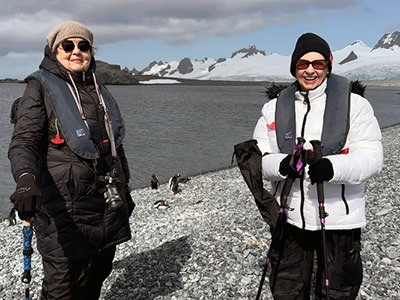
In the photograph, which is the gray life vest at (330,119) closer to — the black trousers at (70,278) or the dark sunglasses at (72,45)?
the dark sunglasses at (72,45)

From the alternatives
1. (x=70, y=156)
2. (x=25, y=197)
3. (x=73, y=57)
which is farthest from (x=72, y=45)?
(x=25, y=197)

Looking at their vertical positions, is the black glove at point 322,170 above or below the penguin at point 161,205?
above

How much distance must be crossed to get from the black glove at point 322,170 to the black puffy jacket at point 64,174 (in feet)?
6.44

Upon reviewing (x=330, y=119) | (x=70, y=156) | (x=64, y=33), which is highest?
(x=64, y=33)

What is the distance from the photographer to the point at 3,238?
10.9 meters

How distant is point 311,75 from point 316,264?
76.4 inches

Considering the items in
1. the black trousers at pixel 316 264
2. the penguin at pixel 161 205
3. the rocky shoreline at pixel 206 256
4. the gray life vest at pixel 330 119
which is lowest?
the penguin at pixel 161 205

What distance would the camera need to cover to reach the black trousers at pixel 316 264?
3971mm

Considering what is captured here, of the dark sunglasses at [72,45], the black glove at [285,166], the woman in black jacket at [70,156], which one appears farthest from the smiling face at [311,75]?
the dark sunglasses at [72,45]

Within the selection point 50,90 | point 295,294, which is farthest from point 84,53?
point 295,294

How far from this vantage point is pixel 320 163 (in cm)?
357

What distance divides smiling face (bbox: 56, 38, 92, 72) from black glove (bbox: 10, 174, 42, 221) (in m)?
1.22

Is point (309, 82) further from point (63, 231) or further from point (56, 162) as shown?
point (63, 231)

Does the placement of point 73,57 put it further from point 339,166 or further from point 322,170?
point 339,166
